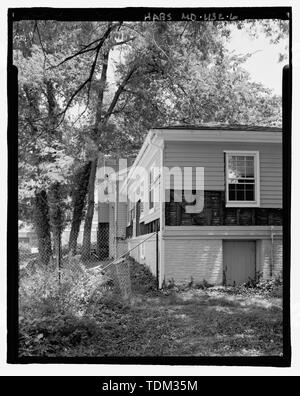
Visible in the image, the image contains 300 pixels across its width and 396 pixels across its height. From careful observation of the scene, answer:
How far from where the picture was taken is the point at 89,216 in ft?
18.7

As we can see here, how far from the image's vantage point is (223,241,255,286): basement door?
5805mm

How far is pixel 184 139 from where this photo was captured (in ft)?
22.1

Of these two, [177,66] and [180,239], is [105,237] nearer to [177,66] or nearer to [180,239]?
[180,239]

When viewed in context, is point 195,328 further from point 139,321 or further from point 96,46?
point 96,46

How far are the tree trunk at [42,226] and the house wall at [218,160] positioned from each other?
2.11m

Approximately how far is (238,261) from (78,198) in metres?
2.29

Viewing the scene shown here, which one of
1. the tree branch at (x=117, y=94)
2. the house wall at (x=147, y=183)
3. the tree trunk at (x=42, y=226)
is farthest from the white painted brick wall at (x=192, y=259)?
the tree branch at (x=117, y=94)

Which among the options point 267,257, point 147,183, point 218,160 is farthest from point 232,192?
point 267,257

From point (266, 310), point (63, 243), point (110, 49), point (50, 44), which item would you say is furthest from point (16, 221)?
point (266, 310)

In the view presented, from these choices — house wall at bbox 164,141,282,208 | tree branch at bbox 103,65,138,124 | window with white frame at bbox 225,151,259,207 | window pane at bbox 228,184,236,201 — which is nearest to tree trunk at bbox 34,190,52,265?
tree branch at bbox 103,65,138,124

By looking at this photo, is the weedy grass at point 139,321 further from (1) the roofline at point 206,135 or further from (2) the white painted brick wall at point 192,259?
(1) the roofline at point 206,135

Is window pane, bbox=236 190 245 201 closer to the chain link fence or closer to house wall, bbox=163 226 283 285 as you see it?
house wall, bbox=163 226 283 285

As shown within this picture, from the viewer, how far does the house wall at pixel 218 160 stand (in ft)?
16.5
